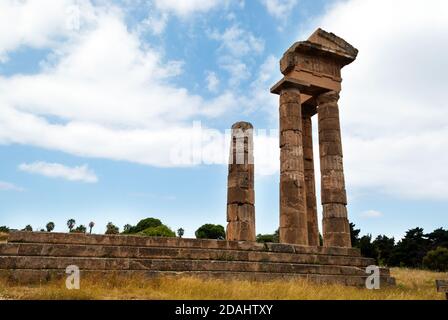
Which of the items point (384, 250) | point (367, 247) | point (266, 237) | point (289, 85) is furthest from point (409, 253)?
point (289, 85)

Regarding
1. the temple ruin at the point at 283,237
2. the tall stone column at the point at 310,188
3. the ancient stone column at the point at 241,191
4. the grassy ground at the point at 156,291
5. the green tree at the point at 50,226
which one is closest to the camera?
the grassy ground at the point at 156,291

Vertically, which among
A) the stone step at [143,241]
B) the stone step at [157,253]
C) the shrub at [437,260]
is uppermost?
the shrub at [437,260]

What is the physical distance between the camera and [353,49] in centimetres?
2191

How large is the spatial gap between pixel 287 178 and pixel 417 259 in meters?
32.6

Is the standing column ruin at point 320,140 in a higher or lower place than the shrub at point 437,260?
higher

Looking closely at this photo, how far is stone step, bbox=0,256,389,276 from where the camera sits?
418 inches

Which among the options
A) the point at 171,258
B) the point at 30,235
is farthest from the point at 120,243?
the point at 30,235

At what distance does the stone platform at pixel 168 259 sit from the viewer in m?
10.8

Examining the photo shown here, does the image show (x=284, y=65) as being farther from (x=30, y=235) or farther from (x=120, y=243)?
(x=30, y=235)

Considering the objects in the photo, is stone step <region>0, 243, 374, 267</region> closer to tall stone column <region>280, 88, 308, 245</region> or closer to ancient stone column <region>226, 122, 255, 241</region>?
tall stone column <region>280, 88, 308, 245</region>

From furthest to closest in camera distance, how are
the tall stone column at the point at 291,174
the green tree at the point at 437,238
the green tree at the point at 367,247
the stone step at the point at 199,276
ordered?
the green tree at the point at 437,238, the green tree at the point at 367,247, the tall stone column at the point at 291,174, the stone step at the point at 199,276

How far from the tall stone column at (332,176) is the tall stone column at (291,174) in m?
1.51

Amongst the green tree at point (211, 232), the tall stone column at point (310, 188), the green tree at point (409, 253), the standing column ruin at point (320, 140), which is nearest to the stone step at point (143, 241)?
the standing column ruin at point (320, 140)

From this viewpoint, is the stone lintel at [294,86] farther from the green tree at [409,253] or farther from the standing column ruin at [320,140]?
the green tree at [409,253]
